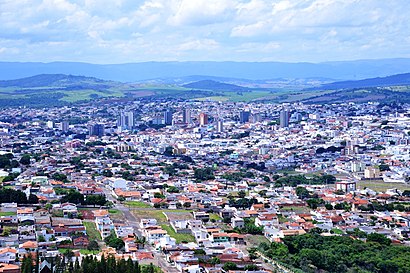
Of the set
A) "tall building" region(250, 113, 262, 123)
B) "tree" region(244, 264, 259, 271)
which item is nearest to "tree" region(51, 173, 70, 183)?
"tree" region(244, 264, 259, 271)

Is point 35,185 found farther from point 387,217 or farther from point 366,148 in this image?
point 366,148

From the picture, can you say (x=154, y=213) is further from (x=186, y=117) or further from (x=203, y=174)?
(x=186, y=117)

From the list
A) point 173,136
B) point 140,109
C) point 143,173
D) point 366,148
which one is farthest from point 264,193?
point 140,109

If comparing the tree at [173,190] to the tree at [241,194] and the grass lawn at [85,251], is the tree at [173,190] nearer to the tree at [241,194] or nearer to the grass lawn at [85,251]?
the tree at [241,194]

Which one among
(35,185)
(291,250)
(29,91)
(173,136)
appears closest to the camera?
(291,250)

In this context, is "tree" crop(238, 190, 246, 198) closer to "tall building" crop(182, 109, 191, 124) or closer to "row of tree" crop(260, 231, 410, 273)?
"row of tree" crop(260, 231, 410, 273)

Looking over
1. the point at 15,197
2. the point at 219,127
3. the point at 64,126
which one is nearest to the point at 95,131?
the point at 64,126
